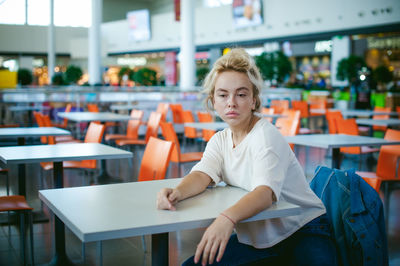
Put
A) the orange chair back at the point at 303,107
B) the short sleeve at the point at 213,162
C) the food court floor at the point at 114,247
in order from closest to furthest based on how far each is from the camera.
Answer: the short sleeve at the point at 213,162 < the food court floor at the point at 114,247 < the orange chair back at the point at 303,107

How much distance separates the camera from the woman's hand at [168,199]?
4.55ft

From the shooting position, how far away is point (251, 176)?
5.14 ft

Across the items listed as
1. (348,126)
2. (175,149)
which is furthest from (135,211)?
(348,126)

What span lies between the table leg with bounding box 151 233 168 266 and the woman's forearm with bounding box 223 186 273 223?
26cm

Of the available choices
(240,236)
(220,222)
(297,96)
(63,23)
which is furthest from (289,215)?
(63,23)

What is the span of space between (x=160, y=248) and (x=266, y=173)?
0.42 m

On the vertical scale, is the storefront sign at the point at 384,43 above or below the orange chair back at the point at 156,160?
above

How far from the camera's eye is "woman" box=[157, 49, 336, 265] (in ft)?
4.66

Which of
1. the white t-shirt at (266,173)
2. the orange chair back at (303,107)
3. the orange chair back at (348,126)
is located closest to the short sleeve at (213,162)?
the white t-shirt at (266,173)

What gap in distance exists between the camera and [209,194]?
161cm

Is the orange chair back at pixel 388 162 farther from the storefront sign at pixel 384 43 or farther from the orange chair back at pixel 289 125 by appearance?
the storefront sign at pixel 384 43

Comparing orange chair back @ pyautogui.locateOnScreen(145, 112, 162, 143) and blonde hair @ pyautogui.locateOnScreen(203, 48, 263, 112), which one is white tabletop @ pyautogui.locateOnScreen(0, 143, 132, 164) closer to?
blonde hair @ pyautogui.locateOnScreen(203, 48, 263, 112)

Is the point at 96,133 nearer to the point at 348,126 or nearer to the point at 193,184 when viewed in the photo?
the point at 193,184

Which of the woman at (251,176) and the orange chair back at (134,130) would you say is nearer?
the woman at (251,176)
